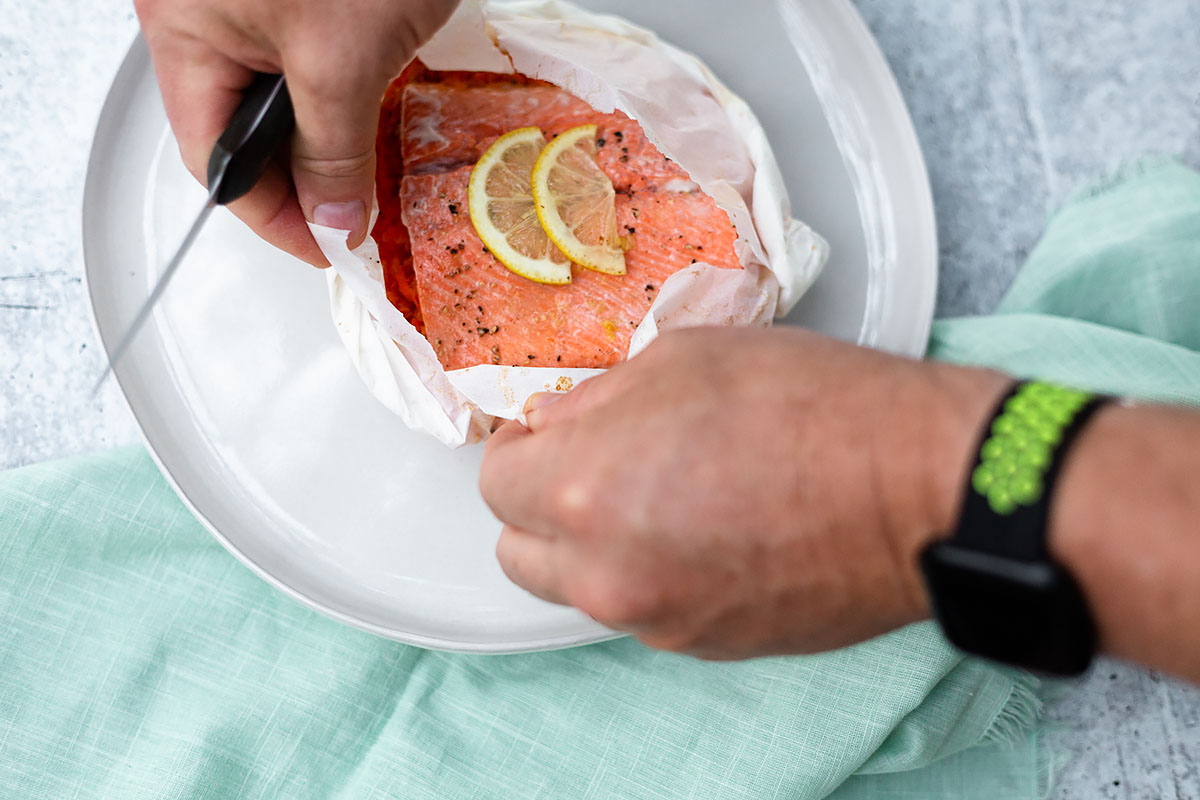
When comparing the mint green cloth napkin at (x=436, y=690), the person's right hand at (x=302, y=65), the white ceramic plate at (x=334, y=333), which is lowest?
the mint green cloth napkin at (x=436, y=690)

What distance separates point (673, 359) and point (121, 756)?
1077mm

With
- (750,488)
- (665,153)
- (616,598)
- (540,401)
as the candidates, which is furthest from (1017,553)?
(665,153)

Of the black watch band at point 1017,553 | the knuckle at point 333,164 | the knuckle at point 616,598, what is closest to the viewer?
the black watch band at point 1017,553

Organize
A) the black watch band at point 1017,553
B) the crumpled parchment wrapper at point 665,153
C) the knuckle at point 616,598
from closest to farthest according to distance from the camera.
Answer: the black watch band at point 1017,553
the knuckle at point 616,598
the crumpled parchment wrapper at point 665,153

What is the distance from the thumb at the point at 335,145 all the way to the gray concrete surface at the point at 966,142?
64cm

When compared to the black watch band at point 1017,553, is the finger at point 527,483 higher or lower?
lower

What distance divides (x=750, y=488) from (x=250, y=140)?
2.06 ft

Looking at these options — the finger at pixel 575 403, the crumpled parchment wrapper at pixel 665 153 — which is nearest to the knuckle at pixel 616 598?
the finger at pixel 575 403

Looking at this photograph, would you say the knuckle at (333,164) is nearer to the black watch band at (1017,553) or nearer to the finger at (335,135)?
the finger at (335,135)

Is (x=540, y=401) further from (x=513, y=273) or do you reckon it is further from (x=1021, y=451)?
(x=1021, y=451)

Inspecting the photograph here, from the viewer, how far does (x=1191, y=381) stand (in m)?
1.22

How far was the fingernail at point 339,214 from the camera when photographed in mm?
1029

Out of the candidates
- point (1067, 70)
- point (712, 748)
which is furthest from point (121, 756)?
point (1067, 70)

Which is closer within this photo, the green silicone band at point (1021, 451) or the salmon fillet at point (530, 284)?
the green silicone band at point (1021, 451)
